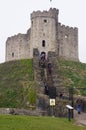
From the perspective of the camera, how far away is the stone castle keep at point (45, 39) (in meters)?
65.0

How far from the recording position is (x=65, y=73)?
197ft

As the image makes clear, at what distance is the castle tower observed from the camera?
64.8 metres

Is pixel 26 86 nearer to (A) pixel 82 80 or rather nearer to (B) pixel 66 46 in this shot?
(A) pixel 82 80

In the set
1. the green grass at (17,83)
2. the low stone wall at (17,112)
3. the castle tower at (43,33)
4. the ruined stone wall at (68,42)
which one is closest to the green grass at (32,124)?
the low stone wall at (17,112)

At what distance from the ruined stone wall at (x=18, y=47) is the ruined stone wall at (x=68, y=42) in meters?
4.94

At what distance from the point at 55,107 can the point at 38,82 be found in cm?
1327

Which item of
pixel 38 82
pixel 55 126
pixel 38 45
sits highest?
pixel 38 45

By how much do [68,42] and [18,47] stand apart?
764 cm

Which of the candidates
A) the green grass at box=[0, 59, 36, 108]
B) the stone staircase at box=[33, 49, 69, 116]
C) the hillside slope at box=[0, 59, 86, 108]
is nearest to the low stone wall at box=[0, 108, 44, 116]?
the stone staircase at box=[33, 49, 69, 116]

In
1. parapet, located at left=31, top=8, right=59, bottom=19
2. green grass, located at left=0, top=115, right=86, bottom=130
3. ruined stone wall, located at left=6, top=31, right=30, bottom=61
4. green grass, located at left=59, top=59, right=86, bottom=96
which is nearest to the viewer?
green grass, located at left=0, top=115, right=86, bottom=130

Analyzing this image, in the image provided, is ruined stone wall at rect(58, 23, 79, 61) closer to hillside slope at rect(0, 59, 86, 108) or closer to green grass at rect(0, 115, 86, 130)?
hillside slope at rect(0, 59, 86, 108)

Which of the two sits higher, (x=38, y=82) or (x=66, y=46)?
(x=66, y=46)

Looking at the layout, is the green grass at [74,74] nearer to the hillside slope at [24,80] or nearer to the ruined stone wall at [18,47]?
the hillside slope at [24,80]

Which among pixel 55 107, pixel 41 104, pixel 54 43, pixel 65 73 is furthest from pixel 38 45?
pixel 55 107
